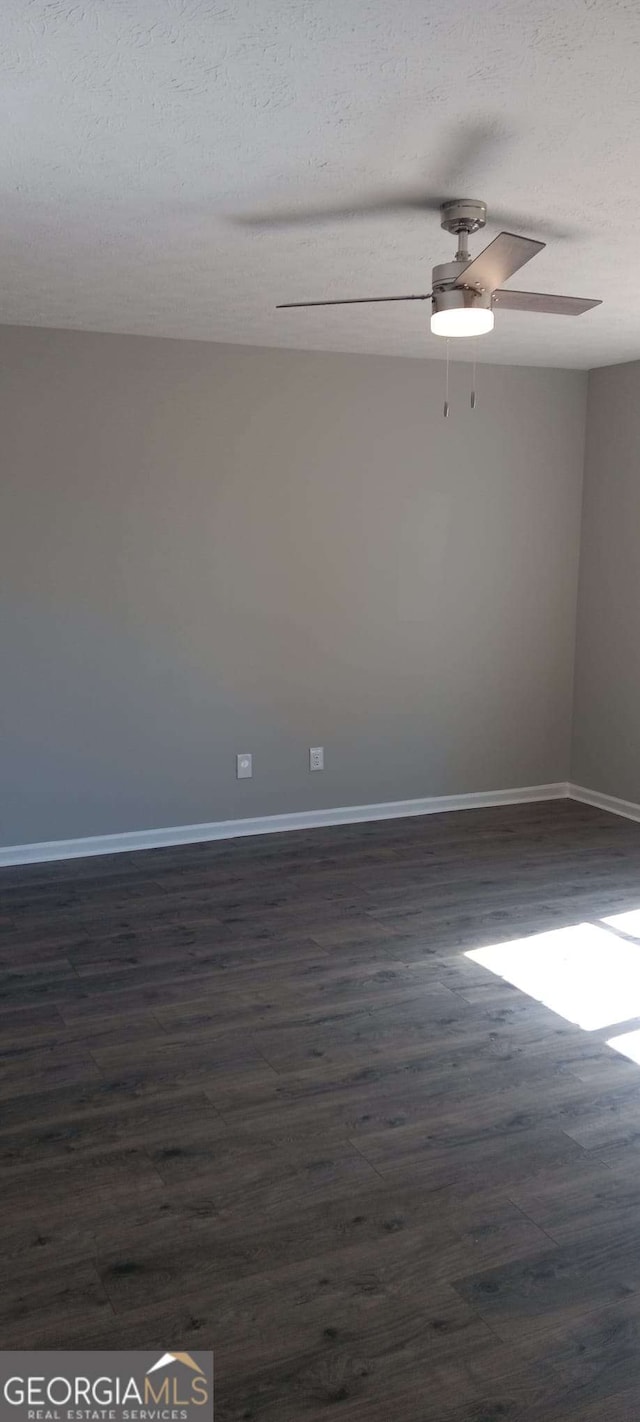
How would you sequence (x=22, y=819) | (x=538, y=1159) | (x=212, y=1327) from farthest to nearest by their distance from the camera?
(x=22, y=819), (x=538, y=1159), (x=212, y=1327)

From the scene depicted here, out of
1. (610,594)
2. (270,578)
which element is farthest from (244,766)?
(610,594)

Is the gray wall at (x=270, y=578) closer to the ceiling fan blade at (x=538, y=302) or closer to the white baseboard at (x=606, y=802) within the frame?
the white baseboard at (x=606, y=802)

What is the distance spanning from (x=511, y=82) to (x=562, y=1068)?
94.2 inches

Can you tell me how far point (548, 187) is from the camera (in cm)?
280

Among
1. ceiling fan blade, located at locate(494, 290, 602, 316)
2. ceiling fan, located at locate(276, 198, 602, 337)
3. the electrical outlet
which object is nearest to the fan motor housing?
ceiling fan, located at locate(276, 198, 602, 337)

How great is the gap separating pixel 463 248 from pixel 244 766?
2.73 m

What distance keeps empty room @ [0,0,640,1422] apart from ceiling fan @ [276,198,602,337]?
0.02m

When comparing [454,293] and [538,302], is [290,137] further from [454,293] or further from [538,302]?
[538,302]

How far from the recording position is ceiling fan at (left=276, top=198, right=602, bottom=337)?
2801 millimetres

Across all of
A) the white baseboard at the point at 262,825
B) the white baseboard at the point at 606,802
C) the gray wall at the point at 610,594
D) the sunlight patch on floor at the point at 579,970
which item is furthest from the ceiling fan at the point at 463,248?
the white baseboard at the point at 606,802

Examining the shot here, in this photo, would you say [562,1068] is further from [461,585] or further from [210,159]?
[461,585]

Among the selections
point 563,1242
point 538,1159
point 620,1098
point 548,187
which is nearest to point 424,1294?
point 563,1242

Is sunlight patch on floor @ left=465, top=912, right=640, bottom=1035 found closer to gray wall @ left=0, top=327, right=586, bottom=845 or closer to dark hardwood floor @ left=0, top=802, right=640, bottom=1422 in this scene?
dark hardwood floor @ left=0, top=802, right=640, bottom=1422

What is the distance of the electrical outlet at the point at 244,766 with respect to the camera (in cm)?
515
